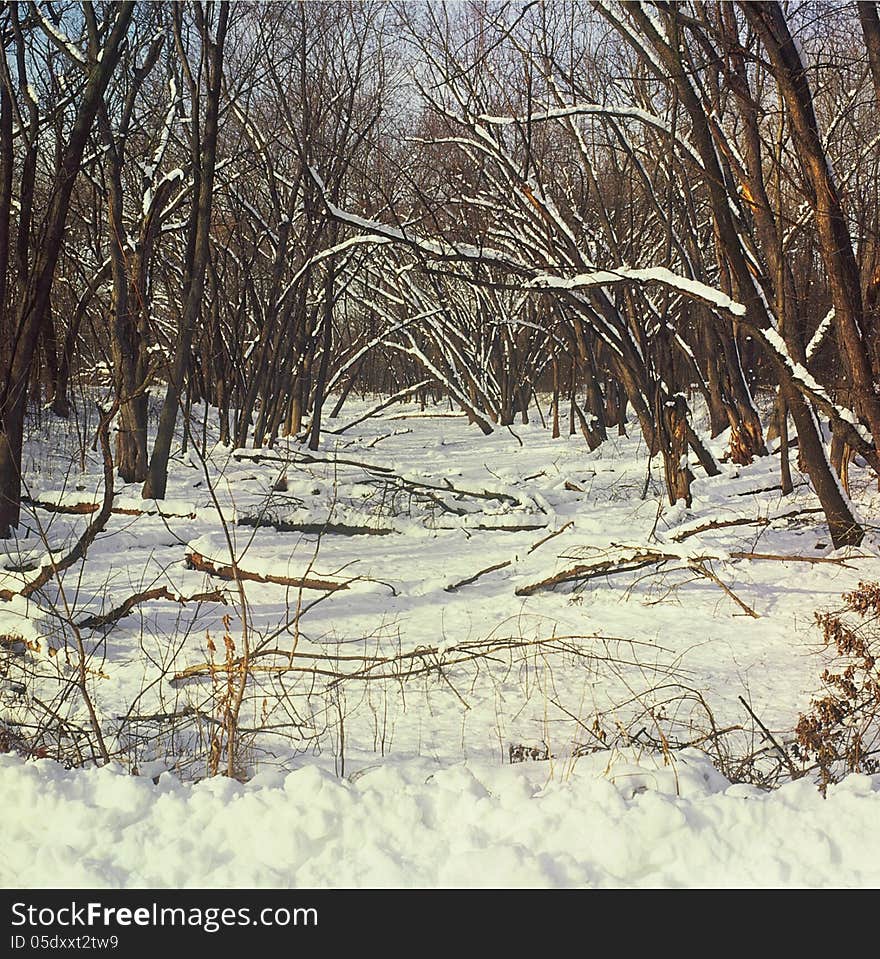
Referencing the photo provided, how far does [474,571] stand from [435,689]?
7.08 ft

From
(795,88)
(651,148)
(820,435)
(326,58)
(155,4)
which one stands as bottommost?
(820,435)

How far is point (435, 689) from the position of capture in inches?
199

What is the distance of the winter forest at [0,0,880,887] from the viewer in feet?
9.91

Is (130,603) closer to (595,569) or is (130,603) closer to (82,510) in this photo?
(595,569)

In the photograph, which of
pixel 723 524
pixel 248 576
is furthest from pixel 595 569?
pixel 248 576

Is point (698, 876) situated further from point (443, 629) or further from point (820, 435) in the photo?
point (820, 435)

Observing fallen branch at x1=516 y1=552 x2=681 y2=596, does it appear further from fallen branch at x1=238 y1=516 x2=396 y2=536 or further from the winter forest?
fallen branch at x1=238 y1=516 x2=396 y2=536

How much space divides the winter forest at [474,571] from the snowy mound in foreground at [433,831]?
0.5 inches

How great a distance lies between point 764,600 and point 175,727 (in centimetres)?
391

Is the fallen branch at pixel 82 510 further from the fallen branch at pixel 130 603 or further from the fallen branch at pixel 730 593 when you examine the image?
the fallen branch at pixel 730 593

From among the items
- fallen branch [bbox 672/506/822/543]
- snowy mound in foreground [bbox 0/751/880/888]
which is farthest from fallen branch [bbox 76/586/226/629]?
fallen branch [bbox 672/506/822/543]

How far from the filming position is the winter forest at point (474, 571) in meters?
3.02
